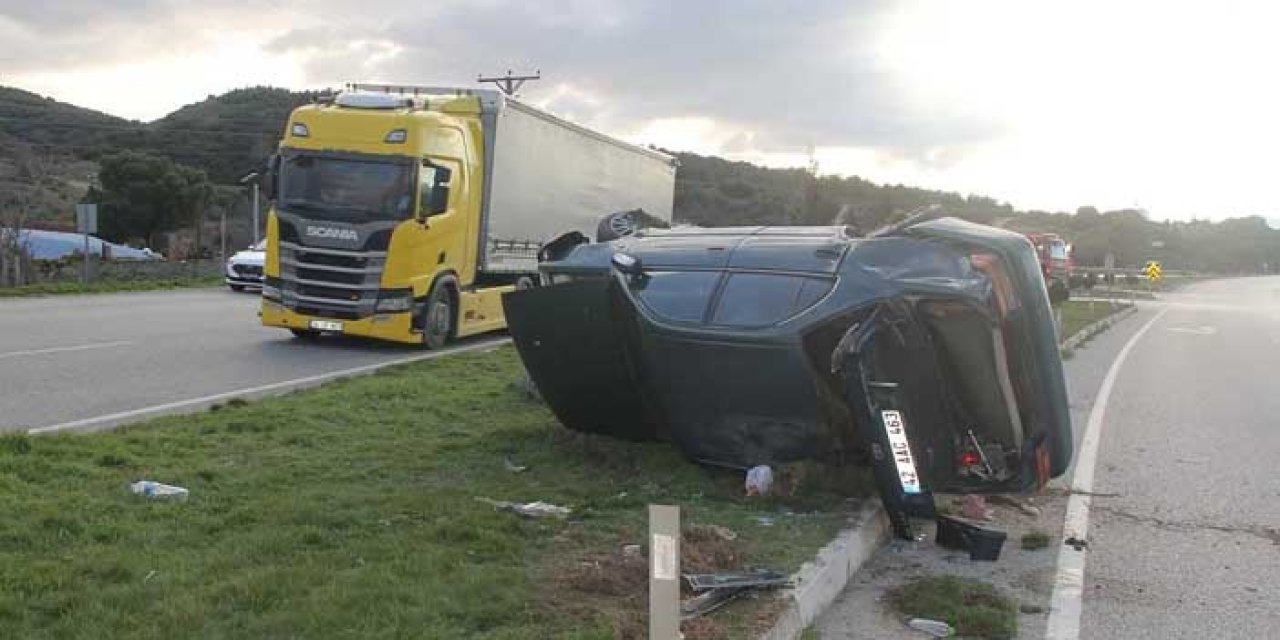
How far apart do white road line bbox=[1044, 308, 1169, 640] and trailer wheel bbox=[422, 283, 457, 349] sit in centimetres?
820

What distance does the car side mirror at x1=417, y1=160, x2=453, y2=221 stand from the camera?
14750mm

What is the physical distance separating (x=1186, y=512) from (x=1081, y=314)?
26304 mm

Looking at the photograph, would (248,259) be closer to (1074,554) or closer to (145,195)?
(1074,554)

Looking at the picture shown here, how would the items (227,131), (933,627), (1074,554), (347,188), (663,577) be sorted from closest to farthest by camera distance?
(663,577)
(933,627)
(1074,554)
(347,188)
(227,131)

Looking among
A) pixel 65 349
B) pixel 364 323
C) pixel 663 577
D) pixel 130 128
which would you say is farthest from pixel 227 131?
pixel 663 577

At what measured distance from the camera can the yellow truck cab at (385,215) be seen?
14570mm

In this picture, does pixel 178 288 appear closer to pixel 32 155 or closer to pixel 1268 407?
pixel 1268 407

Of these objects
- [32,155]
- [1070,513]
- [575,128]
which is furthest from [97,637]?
[32,155]

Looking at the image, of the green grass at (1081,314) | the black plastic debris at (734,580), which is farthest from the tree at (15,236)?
the black plastic debris at (734,580)

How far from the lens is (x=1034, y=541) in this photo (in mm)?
6719

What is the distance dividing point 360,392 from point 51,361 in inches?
166

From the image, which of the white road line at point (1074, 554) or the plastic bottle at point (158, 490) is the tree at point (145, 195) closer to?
the white road line at point (1074, 554)

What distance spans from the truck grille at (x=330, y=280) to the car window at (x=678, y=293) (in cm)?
798

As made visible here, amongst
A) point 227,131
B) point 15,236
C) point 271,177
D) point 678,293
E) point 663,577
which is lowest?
point 15,236
